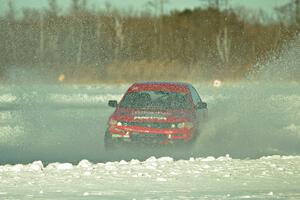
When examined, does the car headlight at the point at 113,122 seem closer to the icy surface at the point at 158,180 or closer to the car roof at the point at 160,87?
the car roof at the point at 160,87

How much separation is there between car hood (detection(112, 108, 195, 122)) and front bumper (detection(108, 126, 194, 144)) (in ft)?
0.58

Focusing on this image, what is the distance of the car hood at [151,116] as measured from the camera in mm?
14891

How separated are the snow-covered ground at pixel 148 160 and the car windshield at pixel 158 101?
3.13 ft

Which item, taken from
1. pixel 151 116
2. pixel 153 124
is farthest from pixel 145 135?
pixel 151 116

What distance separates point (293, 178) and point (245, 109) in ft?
41.3

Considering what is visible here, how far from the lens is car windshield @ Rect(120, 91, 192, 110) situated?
15.7 meters

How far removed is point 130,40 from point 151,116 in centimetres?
5095

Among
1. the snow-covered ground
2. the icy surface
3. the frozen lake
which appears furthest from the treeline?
the icy surface

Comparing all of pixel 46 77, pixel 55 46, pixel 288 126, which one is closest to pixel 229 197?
pixel 288 126

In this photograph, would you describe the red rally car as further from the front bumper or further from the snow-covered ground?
the snow-covered ground

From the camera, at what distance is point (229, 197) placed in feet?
29.5

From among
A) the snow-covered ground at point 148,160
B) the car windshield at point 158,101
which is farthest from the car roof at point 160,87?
the snow-covered ground at point 148,160

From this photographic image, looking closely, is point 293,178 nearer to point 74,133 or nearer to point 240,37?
point 74,133

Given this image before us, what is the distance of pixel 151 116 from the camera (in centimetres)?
1489
